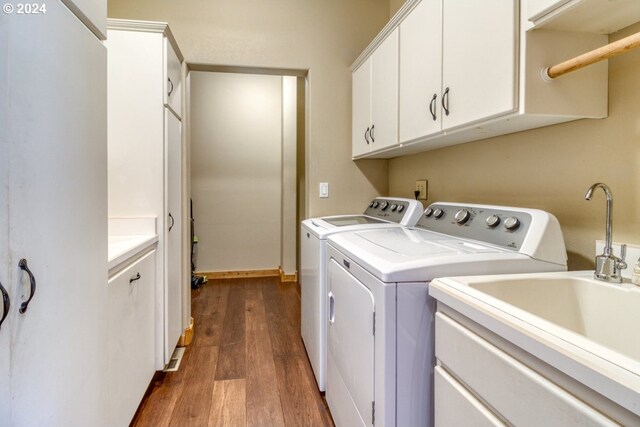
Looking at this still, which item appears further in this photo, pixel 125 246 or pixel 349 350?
pixel 125 246

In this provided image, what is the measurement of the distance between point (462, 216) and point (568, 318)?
0.58 m

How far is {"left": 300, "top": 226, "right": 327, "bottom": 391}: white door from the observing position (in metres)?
1.70

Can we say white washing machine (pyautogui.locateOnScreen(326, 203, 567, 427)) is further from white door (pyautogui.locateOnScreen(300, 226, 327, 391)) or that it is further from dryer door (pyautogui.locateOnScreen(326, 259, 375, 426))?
white door (pyautogui.locateOnScreen(300, 226, 327, 391))

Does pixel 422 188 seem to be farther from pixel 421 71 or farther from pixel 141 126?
pixel 141 126

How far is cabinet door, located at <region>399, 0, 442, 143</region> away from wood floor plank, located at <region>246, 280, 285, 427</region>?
147cm

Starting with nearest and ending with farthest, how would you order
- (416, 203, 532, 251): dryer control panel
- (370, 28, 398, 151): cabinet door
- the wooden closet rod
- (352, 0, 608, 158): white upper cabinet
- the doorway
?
1. the wooden closet rod
2. (352, 0, 608, 158): white upper cabinet
3. (416, 203, 532, 251): dryer control panel
4. (370, 28, 398, 151): cabinet door
5. the doorway

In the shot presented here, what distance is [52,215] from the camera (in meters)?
0.80

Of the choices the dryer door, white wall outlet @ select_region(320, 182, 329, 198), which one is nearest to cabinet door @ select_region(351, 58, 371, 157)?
white wall outlet @ select_region(320, 182, 329, 198)

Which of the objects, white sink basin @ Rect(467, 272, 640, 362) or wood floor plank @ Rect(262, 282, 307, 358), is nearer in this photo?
white sink basin @ Rect(467, 272, 640, 362)

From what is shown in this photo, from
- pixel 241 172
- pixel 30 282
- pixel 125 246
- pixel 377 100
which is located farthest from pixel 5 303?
pixel 241 172

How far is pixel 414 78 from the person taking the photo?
1.60m

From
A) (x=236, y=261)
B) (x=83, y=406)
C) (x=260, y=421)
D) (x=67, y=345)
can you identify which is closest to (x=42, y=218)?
(x=67, y=345)

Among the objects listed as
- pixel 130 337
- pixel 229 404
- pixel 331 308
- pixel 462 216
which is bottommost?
pixel 229 404

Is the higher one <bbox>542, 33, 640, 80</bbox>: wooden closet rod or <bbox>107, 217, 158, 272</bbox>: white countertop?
<bbox>542, 33, 640, 80</bbox>: wooden closet rod
